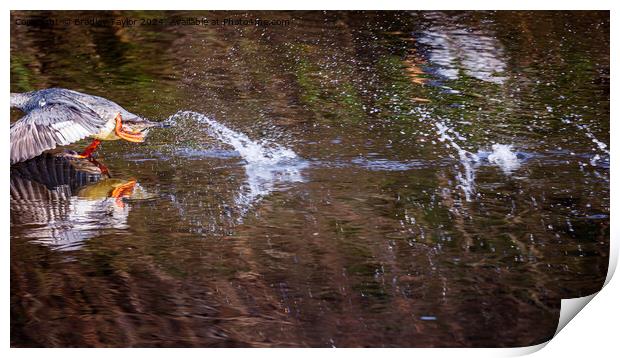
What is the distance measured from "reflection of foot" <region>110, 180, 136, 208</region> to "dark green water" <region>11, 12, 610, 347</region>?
0.04m

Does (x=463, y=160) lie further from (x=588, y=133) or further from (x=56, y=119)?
(x=56, y=119)

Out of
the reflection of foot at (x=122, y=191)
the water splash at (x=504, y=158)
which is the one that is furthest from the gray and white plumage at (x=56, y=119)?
the water splash at (x=504, y=158)

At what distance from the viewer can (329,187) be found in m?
3.88

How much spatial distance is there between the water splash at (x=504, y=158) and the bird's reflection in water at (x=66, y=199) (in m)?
1.44

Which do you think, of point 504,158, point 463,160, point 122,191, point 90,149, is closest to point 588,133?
point 504,158

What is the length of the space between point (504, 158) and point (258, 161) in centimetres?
102

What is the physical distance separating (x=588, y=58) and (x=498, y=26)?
1.35ft

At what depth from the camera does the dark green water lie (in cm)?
318

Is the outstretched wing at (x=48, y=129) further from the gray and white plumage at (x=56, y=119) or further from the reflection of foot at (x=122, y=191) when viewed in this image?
the reflection of foot at (x=122, y=191)

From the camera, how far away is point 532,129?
13.8ft

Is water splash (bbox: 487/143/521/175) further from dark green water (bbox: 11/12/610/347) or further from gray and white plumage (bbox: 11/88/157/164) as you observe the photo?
gray and white plumage (bbox: 11/88/157/164)

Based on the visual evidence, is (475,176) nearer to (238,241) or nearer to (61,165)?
(238,241)

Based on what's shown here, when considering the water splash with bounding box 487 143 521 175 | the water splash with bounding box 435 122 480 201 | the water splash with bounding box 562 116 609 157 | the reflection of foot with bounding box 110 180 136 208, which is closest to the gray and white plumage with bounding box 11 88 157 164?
the reflection of foot with bounding box 110 180 136 208

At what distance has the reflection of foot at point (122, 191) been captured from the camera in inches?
150
